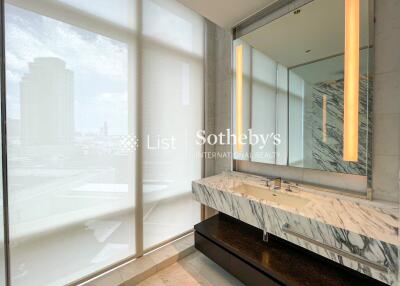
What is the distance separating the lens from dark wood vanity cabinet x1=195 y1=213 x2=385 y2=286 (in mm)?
1149

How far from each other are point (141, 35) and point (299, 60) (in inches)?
57.4

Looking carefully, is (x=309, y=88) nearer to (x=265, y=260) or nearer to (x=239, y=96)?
(x=239, y=96)

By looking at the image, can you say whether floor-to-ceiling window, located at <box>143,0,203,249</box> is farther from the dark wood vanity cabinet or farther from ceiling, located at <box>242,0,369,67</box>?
ceiling, located at <box>242,0,369,67</box>

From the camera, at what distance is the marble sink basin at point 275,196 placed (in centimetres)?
143

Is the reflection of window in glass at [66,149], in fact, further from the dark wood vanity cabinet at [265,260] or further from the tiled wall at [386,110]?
the tiled wall at [386,110]

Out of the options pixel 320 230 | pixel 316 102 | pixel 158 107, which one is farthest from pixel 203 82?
pixel 320 230

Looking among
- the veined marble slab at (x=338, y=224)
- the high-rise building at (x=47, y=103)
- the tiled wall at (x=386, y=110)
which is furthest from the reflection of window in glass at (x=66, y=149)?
the tiled wall at (x=386, y=110)

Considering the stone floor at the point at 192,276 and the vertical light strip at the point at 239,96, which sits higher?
the vertical light strip at the point at 239,96

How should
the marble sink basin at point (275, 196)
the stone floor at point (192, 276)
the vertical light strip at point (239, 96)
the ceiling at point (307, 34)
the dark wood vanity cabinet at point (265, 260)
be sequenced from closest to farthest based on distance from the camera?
the dark wood vanity cabinet at point (265, 260) < the ceiling at point (307, 34) < the marble sink basin at point (275, 196) < the stone floor at point (192, 276) < the vertical light strip at point (239, 96)

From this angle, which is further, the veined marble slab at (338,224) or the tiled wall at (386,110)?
the tiled wall at (386,110)

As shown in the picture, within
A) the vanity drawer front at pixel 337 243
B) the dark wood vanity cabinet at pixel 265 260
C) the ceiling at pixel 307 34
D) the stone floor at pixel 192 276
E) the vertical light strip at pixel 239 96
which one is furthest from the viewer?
the vertical light strip at pixel 239 96

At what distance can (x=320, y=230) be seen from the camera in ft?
3.33

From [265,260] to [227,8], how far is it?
7.26ft

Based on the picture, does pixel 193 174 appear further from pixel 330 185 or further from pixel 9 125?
pixel 9 125
